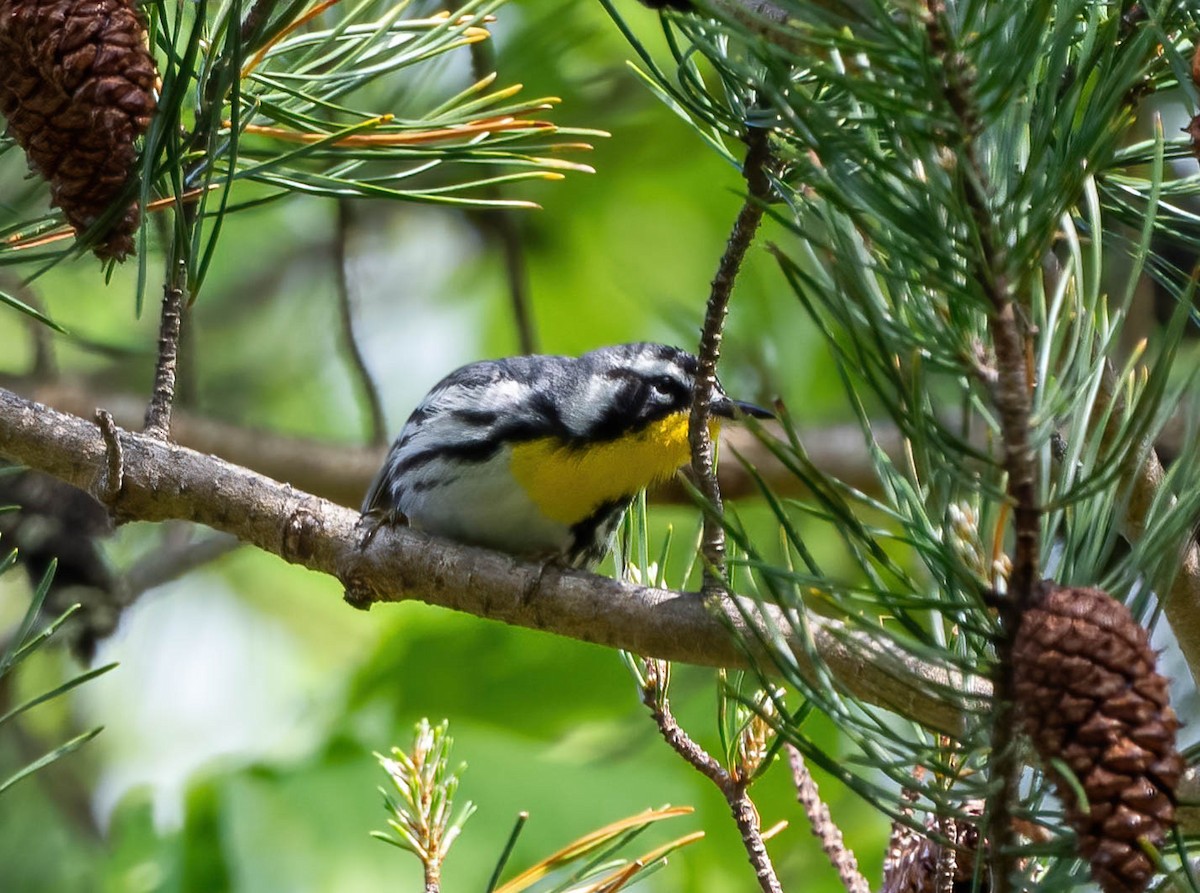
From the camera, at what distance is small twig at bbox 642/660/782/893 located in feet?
3.90

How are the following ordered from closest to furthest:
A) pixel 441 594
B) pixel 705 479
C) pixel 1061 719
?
1. pixel 1061 719
2. pixel 705 479
3. pixel 441 594

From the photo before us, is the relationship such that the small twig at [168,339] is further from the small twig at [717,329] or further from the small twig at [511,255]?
the small twig at [511,255]

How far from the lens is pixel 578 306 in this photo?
141 inches

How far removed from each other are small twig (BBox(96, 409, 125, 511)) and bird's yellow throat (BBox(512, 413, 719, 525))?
27.9 inches

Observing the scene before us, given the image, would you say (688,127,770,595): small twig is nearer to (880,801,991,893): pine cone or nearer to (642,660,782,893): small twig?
(642,660,782,893): small twig

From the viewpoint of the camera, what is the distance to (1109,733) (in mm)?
751

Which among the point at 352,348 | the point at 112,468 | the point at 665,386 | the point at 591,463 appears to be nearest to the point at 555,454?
the point at 591,463

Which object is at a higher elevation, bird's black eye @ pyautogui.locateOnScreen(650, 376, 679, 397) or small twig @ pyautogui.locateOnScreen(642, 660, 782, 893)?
bird's black eye @ pyautogui.locateOnScreen(650, 376, 679, 397)

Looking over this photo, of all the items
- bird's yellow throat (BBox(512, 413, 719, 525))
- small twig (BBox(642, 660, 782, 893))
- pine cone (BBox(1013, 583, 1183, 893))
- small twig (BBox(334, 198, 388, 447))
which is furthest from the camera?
small twig (BBox(334, 198, 388, 447))

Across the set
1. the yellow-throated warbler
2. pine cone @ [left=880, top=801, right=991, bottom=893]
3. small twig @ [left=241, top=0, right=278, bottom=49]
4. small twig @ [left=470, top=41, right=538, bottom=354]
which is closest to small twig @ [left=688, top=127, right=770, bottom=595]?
pine cone @ [left=880, top=801, right=991, bottom=893]

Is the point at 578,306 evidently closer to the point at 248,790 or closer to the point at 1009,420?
the point at 248,790

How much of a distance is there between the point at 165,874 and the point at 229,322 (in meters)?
1.99

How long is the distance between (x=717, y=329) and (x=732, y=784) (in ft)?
1.43

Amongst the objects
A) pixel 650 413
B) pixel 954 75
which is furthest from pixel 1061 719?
pixel 650 413
